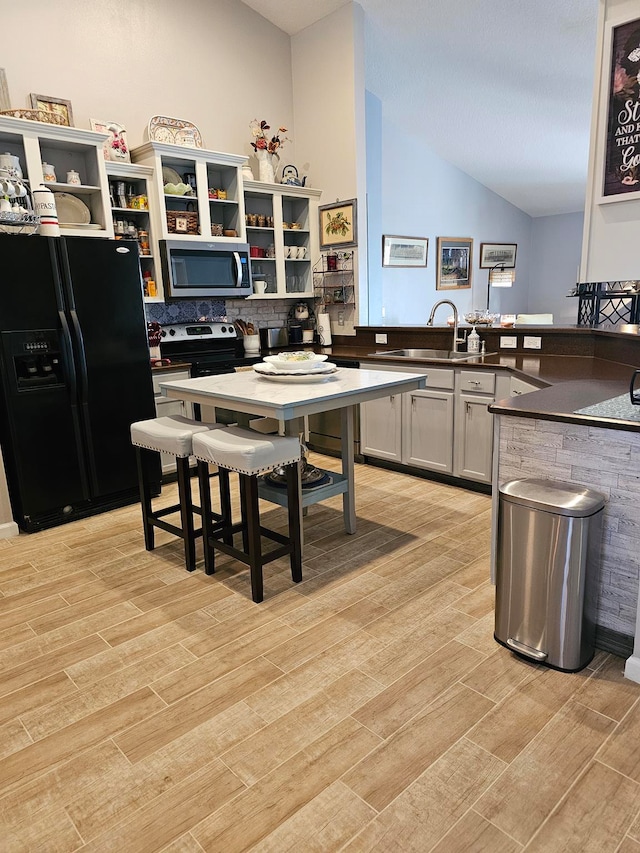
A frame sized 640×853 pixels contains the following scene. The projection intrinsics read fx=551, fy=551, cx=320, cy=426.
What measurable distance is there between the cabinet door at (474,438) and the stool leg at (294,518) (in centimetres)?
153

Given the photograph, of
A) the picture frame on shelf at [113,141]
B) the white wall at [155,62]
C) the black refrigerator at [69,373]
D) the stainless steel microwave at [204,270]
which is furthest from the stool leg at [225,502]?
the white wall at [155,62]

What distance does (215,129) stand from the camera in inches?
183

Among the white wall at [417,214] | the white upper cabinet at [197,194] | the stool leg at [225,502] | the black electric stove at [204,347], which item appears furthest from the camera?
the white wall at [417,214]

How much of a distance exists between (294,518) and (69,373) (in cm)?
172

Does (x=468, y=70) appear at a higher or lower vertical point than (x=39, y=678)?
higher

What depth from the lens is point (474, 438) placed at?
358 cm

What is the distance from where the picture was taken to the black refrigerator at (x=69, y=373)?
308 cm

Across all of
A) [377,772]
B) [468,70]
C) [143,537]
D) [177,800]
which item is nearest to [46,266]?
[143,537]

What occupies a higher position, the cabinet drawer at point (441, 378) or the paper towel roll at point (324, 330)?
the paper towel roll at point (324, 330)

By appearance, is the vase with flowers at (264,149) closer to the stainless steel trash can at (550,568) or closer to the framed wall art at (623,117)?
the framed wall art at (623,117)

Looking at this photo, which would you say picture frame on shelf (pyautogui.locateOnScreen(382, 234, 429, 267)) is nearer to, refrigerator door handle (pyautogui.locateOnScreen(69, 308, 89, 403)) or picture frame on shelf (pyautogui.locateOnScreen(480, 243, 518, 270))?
picture frame on shelf (pyautogui.locateOnScreen(480, 243, 518, 270))

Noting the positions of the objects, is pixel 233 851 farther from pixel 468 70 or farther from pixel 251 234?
pixel 468 70

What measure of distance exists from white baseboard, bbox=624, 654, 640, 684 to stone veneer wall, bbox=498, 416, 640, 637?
0.11 m

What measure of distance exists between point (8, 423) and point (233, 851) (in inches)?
101
